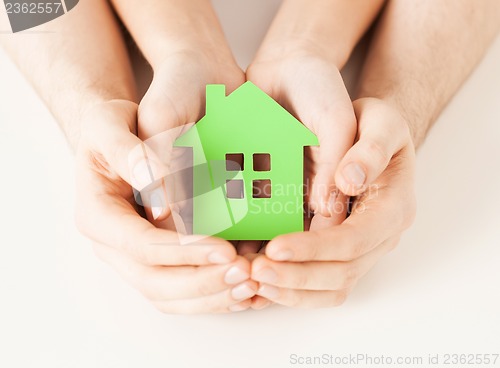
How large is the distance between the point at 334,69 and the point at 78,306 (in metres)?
0.58

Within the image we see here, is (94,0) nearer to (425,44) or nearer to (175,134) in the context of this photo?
(175,134)

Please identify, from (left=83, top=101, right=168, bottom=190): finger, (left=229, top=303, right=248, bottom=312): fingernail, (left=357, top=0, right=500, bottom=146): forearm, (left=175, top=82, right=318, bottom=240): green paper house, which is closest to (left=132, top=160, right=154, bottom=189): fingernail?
(left=83, top=101, right=168, bottom=190): finger

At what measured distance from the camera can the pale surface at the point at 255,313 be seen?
0.97 metres

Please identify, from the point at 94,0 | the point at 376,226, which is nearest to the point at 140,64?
the point at 94,0

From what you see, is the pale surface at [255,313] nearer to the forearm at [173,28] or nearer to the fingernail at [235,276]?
the fingernail at [235,276]

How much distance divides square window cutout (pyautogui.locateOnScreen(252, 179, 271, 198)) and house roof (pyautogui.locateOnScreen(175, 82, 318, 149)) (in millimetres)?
75

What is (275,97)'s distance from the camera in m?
1.19

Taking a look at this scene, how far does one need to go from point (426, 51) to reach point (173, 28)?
0.52 m

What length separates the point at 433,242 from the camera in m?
1.11

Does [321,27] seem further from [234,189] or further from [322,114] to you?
[234,189]

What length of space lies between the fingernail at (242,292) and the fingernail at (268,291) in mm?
13

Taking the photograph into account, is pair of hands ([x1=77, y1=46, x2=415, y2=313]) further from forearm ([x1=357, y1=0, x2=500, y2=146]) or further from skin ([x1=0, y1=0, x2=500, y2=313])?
forearm ([x1=357, y1=0, x2=500, y2=146])

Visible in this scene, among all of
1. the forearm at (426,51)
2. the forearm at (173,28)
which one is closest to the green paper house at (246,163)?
the forearm at (173,28)

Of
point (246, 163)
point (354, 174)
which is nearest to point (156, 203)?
point (246, 163)
